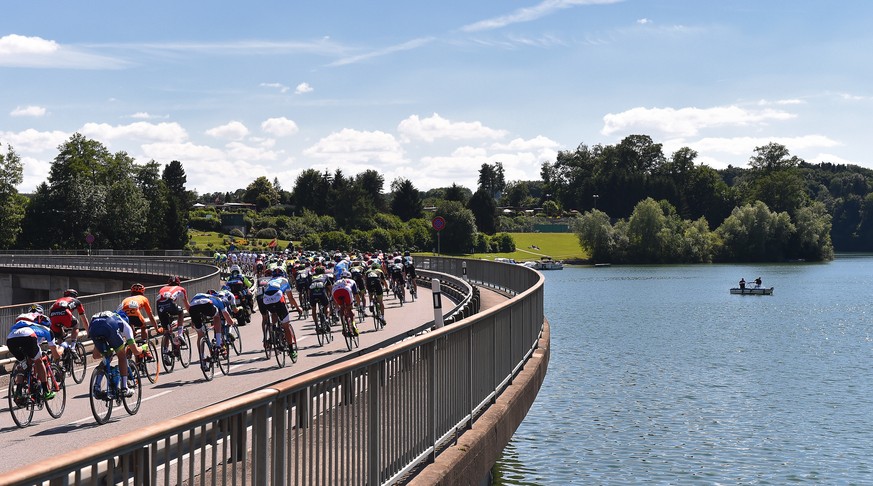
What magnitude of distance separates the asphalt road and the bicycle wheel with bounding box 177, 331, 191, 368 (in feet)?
0.56

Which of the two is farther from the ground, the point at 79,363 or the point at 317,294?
the point at 317,294

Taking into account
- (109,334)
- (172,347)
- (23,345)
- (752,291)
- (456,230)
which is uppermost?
(456,230)

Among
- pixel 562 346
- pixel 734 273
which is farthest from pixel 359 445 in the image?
pixel 734 273

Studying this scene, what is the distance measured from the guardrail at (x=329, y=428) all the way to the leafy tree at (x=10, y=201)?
107m

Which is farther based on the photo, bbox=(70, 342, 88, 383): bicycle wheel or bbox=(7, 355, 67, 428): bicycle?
bbox=(70, 342, 88, 383): bicycle wheel

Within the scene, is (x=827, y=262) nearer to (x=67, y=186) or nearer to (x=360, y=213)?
(x=360, y=213)

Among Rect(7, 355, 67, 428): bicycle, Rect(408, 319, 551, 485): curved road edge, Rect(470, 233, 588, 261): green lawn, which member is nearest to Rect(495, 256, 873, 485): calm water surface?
Rect(408, 319, 551, 485): curved road edge

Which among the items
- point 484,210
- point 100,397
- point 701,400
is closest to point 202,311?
point 100,397

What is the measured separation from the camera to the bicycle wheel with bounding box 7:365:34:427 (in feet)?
45.4

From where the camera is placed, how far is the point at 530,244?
590ft

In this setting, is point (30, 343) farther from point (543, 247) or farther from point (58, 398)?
point (543, 247)

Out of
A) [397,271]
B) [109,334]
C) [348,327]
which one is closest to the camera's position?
[109,334]

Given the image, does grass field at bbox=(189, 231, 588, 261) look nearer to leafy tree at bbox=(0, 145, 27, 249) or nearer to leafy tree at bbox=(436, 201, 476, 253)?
leafy tree at bbox=(436, 201, 476, 253)

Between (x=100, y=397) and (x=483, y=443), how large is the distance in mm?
5863
